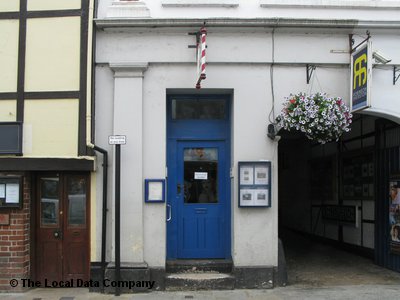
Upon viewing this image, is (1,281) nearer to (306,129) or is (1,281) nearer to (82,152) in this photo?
(82,152)

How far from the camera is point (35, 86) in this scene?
7742 millimetres

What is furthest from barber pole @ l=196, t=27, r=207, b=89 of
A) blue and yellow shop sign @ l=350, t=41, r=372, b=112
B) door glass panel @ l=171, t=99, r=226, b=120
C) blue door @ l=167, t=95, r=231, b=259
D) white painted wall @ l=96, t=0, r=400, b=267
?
blue and yellow shop sign @ l=350, t=41, r=372, b=112

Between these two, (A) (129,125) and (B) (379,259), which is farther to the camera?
(B) (379,259)

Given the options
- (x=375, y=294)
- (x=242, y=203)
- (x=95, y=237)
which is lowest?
(x=375, y=294)

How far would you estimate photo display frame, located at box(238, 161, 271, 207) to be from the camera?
7.74 meters

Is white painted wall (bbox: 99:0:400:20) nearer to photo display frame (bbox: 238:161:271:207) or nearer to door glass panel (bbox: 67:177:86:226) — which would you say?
photo display frame (bbox: 238:161:271:207)

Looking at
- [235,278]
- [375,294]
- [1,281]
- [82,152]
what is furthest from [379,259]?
[1,281]

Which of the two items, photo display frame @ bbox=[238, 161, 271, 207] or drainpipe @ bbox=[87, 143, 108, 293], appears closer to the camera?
drainpipe @ bbox=[87, 143, 108, 293]

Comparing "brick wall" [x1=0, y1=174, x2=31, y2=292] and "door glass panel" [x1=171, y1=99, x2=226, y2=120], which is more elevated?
"door glass panel" [x1=171, y1=99, x2=226, y2=120]

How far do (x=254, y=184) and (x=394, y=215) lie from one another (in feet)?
9.45

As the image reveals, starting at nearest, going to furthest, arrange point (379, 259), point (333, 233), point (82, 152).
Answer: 1. point (82, 152)
2. point (379, 259)
3. point (333, 233)

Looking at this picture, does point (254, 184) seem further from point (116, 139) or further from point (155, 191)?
point (116, 139)

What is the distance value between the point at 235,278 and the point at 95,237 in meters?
2.38

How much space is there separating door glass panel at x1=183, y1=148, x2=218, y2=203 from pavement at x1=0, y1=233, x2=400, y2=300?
1665 millimetres
